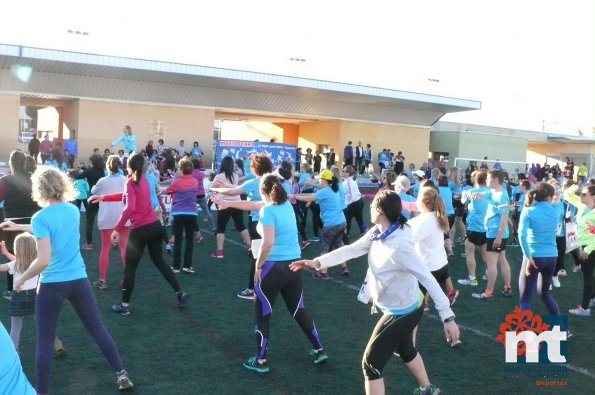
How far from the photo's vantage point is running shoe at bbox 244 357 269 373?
5332 millimetres

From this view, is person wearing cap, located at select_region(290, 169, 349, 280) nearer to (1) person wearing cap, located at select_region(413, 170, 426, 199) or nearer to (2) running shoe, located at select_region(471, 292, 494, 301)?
(2) running shoe, located at select_region(471, 292, 494, 301)

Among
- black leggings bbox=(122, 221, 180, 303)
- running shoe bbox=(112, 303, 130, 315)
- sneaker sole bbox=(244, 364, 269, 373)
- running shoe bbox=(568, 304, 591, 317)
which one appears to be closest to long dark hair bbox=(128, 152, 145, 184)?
black leggings bbox=(122, 221, 180, 303)

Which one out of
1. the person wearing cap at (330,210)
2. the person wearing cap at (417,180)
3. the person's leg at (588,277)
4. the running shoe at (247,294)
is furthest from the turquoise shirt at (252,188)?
the person wearing cap at (417,180)

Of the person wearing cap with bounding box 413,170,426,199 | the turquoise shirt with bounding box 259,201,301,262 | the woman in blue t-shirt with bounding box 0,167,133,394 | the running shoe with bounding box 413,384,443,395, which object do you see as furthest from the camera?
the person wearing cap with bounding box 413,170,426,199

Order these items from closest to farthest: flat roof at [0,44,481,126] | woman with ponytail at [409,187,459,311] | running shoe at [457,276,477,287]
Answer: woman with ponytail at [409,187,459,311] → running shoe at [457,276,477,287] → flat roof at [0,44,481,126]

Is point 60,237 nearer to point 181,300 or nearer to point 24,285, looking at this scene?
point 24,285

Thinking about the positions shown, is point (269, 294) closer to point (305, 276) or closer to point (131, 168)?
point (131, 168)

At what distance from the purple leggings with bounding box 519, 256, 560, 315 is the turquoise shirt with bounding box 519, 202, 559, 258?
0.09m

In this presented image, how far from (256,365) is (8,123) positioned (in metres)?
23.8

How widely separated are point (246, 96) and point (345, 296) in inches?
914

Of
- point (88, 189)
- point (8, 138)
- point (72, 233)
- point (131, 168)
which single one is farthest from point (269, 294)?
point (8, 138)

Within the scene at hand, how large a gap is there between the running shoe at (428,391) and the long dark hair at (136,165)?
12.2ft

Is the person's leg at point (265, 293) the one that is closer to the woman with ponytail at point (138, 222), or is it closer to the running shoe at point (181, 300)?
the woman with ponytail at point (138, 222)

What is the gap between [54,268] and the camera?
14.1 ft
